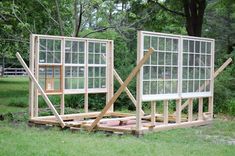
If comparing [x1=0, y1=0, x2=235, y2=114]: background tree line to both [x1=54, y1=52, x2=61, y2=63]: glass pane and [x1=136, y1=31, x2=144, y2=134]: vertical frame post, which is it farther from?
[x1=136, y1=31, x2=144, y2=134]: vertical frame post

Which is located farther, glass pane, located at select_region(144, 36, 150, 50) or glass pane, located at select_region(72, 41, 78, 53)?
glass pane, located at select_region(72, 41, 78, 53)

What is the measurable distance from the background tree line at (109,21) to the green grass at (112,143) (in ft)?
19.4

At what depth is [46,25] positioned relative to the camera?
24453 millimetres

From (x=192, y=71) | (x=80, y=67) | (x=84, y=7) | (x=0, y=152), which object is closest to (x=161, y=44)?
(x=192, y=71)

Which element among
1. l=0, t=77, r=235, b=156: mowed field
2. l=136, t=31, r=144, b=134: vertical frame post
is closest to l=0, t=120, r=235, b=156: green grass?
l=0, t=77, r=235, b=156: mowed field

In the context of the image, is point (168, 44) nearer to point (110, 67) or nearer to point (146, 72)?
point (146, 72)

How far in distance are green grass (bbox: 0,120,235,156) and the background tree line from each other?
5.92 m

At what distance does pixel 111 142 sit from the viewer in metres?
9.45

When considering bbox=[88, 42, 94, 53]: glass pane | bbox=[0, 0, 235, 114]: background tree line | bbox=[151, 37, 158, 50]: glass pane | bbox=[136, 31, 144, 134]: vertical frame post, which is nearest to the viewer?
bbox=[136, 31, 144, 134]: vertical frame post

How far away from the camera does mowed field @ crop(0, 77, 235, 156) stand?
8.36m

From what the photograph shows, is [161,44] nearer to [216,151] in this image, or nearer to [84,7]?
[216,151]

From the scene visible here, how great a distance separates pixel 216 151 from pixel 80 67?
641 cm

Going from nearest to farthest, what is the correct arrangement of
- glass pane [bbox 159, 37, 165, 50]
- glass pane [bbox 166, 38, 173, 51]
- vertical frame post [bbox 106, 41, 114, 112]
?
glass pane [bbox 159, 37, 165, 50], glass pane [bbox 166, 38, 173, 51], vertical frame post [bbox 106, 41, 114, 112]

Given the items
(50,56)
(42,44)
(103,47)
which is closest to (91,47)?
(103,47)
